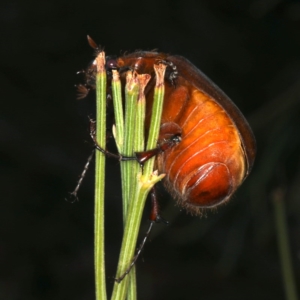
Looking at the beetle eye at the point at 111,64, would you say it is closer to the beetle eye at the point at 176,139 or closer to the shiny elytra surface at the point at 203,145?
the shiny elytra surface at the point at 203,145

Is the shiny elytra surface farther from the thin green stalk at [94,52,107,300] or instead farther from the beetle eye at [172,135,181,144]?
the thin green stalk at [94,52,107,300]

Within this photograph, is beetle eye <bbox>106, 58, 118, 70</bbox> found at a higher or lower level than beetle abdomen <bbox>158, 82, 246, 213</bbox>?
higher

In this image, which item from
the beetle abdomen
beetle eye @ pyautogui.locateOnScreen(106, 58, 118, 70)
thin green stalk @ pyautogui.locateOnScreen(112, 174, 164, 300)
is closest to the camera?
thin green stalk @ pyautogui.locateOnScreen(112, 174, 164, 300)

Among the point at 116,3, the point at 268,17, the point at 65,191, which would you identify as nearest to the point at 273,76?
the point at 268,17

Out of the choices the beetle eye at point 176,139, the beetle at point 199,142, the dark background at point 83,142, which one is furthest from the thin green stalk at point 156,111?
the dark background at point 83,142

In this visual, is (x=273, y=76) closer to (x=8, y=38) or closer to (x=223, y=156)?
(x=8, y=38)

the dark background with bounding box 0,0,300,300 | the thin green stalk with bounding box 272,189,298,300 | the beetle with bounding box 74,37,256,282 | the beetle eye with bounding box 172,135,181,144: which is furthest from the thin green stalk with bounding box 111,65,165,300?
the dark background with bounding box 0,0,300,300
